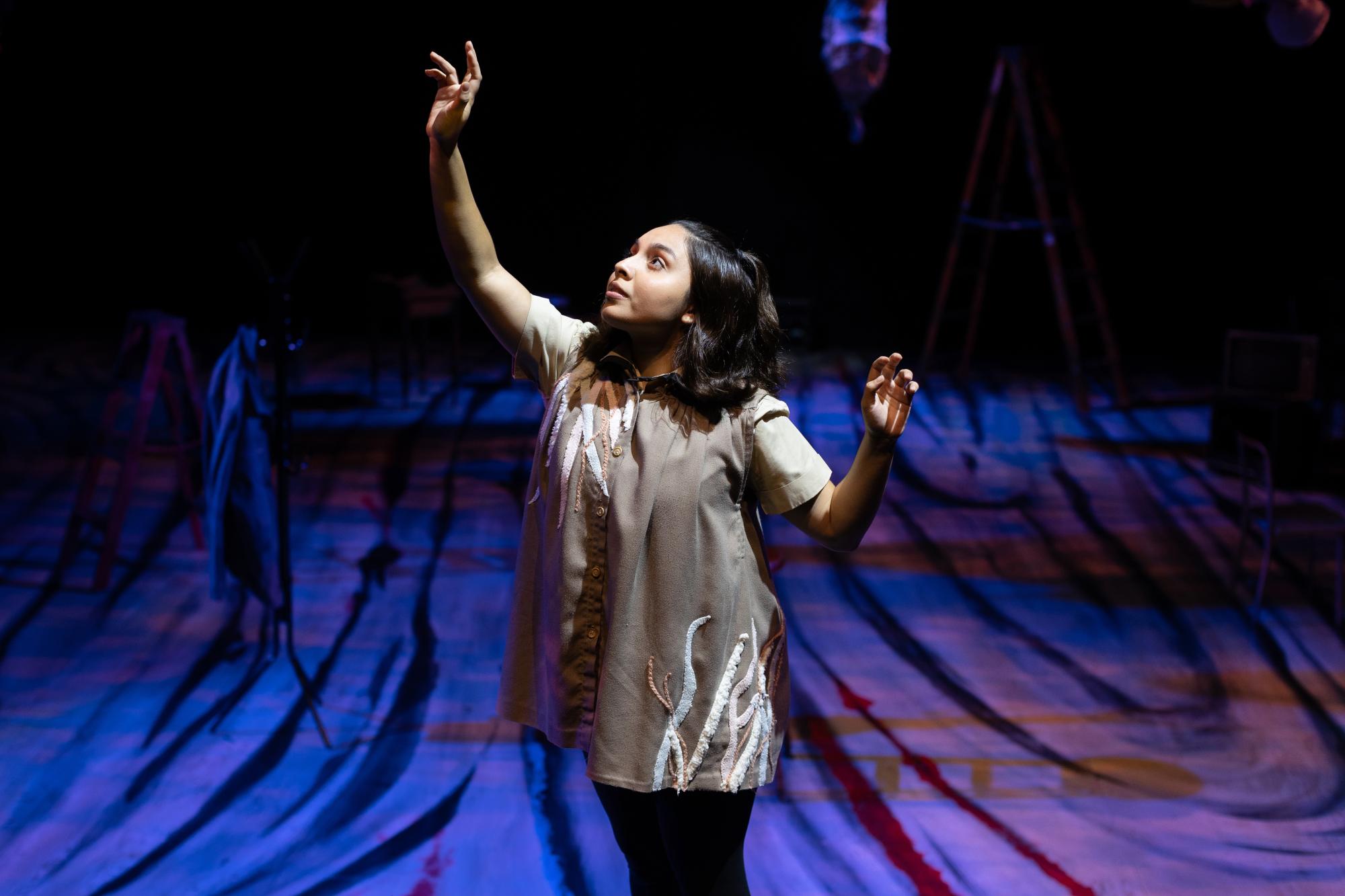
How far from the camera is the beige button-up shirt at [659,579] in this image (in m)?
1.61

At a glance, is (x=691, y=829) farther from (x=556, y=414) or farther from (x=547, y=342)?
(x=547, y=342)

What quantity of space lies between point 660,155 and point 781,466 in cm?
628

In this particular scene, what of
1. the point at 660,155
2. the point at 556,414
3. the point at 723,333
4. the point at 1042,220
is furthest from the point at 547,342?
the point at 660,155

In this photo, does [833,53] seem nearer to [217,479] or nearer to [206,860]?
[217,479]

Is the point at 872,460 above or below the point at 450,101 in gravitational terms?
below

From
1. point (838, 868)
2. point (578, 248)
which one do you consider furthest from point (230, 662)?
point (578, 248)

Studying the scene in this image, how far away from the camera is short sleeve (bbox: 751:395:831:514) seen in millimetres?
1648

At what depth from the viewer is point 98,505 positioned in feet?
15.5

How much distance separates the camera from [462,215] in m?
1.71

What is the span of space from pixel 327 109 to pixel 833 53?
140 inches

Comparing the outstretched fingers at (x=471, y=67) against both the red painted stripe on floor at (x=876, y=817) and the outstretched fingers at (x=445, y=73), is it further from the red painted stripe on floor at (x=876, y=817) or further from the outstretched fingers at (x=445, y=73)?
the red painted stripe on floor at (x=876, y=817)

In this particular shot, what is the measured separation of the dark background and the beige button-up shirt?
588cm

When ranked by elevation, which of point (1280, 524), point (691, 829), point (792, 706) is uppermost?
point (691, 829)

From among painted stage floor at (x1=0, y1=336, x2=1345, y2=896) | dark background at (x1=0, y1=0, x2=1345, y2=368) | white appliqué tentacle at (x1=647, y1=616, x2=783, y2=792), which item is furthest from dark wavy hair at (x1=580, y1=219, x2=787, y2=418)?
dark background at (x1=0, y1=0, x2=1345, y2=368)
